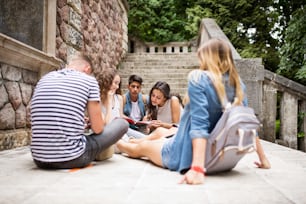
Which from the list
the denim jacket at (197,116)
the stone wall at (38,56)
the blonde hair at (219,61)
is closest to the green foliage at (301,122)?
the denim jacket at (197,116)

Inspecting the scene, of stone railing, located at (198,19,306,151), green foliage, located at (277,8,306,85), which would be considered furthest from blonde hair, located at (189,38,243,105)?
green foliage, located at (277,8,306,85)

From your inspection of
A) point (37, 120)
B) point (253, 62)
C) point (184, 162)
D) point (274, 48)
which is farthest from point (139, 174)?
point (274, 48)

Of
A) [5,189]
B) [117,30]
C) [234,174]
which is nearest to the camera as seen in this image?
[5,189]

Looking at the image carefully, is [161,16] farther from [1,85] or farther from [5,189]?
[5,189]

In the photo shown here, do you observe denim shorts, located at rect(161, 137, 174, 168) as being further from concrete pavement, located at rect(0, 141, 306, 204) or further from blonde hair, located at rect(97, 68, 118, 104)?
blonde hair, located at rect(97, 68, 118, 104)

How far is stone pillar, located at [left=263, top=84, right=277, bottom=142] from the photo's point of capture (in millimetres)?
4793

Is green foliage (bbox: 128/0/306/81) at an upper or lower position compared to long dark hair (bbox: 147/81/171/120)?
upper

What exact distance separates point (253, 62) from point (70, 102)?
125 inches

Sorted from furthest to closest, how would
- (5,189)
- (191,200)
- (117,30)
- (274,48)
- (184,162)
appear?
1. (274,48)
2. (117,30)
3. (184,162)
4. (5,189)
5. (191,200)

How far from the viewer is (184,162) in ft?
7.14

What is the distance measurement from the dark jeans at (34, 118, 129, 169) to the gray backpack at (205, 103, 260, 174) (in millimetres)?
807

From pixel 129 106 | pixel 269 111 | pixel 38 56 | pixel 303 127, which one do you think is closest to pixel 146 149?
pixel 129 106

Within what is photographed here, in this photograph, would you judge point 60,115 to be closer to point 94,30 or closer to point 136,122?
point 136,122

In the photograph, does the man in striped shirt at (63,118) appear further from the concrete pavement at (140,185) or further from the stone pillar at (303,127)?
the stone pillar at (303,127)
